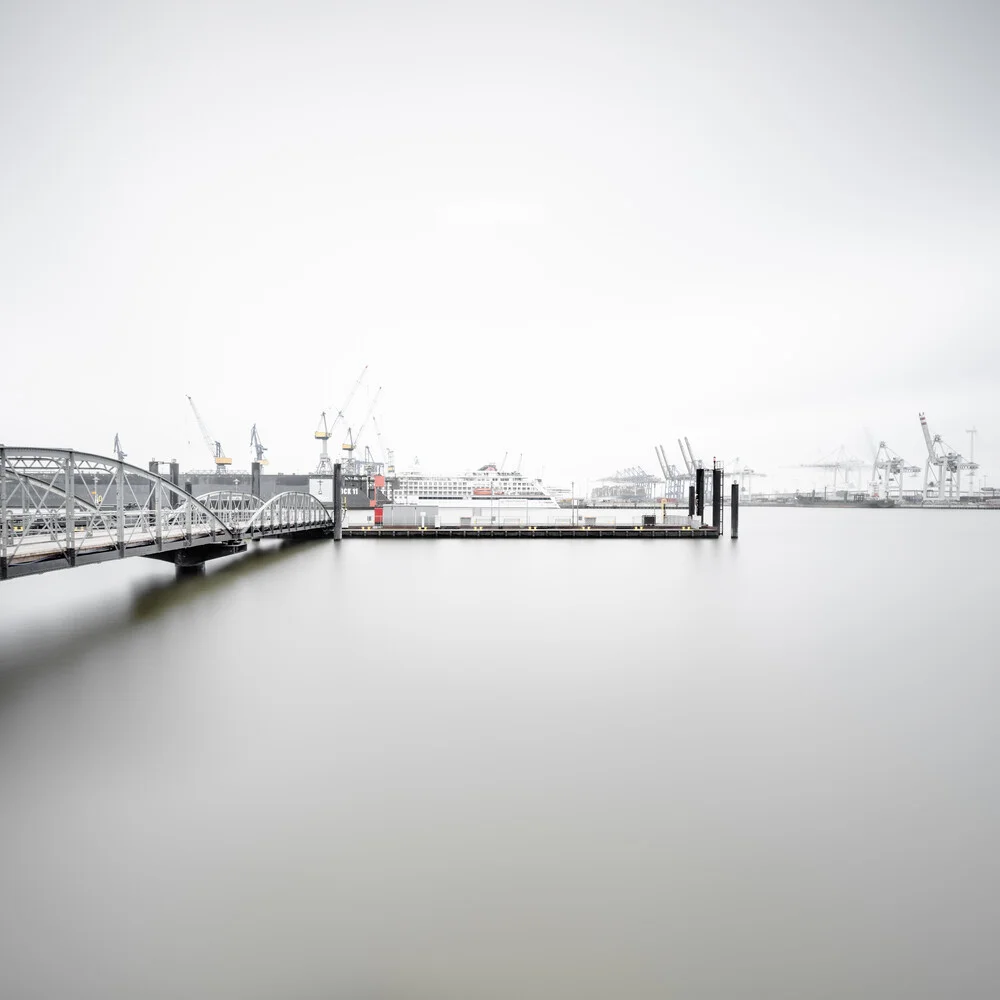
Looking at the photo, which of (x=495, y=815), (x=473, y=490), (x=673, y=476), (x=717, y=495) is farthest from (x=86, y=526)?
(x=673, y=476)

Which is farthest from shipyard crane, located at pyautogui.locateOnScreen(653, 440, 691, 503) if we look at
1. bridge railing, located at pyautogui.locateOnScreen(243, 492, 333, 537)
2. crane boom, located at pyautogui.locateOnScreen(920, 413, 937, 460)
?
bridge railing, located at pyautogui.locateOnScreen(243, 492, 333, 537)

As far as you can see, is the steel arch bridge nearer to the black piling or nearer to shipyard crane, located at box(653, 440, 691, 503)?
the black piling

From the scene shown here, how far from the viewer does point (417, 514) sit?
3322 cm

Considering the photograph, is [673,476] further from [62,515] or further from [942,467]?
[62,515]

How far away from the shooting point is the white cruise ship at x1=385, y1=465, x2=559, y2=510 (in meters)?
66.7

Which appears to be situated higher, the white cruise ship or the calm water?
the white cruise ship

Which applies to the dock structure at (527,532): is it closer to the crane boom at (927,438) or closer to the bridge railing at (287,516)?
the bridge railing at (287,516)

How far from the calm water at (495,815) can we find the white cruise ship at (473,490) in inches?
2190

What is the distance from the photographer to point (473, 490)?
6831 centimetres

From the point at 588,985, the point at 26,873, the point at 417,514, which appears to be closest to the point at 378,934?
the point at 588,985

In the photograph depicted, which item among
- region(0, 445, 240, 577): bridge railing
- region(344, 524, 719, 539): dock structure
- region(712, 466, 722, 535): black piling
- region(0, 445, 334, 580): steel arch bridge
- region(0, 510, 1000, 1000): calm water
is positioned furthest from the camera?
region(344, 524, 719, 539): dock structure

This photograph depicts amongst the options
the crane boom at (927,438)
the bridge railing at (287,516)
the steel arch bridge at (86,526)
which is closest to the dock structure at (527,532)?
the bridge railing at (287,516)

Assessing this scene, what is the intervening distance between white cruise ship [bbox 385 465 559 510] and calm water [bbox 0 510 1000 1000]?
5563 centimetres

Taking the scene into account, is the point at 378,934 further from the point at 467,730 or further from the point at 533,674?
the point at 533,674
